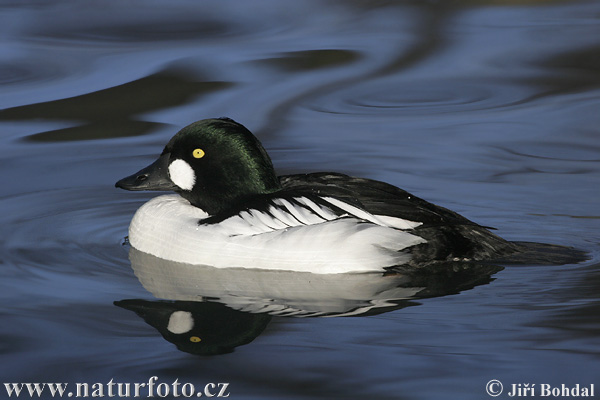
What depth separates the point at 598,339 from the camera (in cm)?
535

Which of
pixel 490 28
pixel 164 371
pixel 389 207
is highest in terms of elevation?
pixel 490 28

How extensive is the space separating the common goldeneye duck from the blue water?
22 cm

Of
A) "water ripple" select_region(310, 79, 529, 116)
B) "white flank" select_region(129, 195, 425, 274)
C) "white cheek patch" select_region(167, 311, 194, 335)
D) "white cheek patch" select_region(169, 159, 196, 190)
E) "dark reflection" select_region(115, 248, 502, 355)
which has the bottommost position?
"white cheek patch" select_region(167, 311, 194, 335)

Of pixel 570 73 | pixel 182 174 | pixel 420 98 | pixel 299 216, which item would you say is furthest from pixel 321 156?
pixel 570 73

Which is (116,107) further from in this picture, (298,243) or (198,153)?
(298,243)

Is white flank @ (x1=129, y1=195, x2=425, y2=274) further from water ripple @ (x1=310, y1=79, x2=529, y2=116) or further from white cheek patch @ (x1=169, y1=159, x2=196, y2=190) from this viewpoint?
water ripple @ (x1=310, y1=79, x2=529, y2=116)

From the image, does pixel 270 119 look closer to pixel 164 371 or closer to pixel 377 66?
pixel 377 66

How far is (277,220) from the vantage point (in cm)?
648

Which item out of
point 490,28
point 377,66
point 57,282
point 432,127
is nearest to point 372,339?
point 57,282

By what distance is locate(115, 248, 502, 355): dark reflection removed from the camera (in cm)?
557

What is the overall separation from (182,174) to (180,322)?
1439 millimetres

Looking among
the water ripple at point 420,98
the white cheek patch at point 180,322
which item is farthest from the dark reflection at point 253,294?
the water ripple at point 420,98


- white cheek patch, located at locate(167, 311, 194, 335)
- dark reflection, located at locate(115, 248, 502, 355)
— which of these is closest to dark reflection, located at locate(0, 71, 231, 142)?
dark reflection, located at locate(115, 248, 502, 355)

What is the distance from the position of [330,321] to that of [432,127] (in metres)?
4.51
